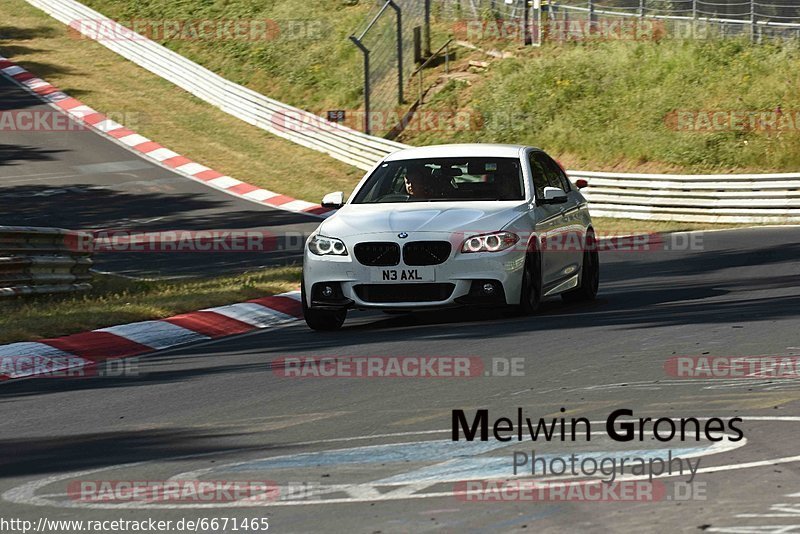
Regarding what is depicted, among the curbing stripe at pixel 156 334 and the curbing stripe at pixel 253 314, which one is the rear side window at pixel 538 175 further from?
the curbing stripe at pixel 156 334

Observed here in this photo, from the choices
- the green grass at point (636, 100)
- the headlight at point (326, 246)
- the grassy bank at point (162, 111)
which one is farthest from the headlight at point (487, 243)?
the grassy bank at point (162, 111)

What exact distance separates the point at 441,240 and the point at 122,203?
675 inches

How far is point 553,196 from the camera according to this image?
12.5 meters

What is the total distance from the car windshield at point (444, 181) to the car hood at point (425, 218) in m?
0.24

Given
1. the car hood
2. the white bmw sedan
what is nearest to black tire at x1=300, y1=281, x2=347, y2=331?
the white bmw sedan

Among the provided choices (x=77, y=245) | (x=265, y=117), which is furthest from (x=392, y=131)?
(x=77, y=245)

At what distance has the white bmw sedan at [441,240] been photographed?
11.7 metres

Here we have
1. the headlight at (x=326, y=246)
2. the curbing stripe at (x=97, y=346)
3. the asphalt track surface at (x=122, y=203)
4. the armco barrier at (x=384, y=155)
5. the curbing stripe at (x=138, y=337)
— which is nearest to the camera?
the curbing stripe at (x=138, y=337)

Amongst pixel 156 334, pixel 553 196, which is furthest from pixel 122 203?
pixel 553 196

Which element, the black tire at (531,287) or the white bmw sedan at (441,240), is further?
the black tire at (531,287)

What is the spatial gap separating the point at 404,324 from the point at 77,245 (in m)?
5.08

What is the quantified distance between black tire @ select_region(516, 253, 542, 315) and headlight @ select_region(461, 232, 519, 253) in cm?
28

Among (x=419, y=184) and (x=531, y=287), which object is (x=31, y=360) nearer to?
(x=419, y=184)

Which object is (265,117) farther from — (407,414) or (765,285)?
(407,414)
